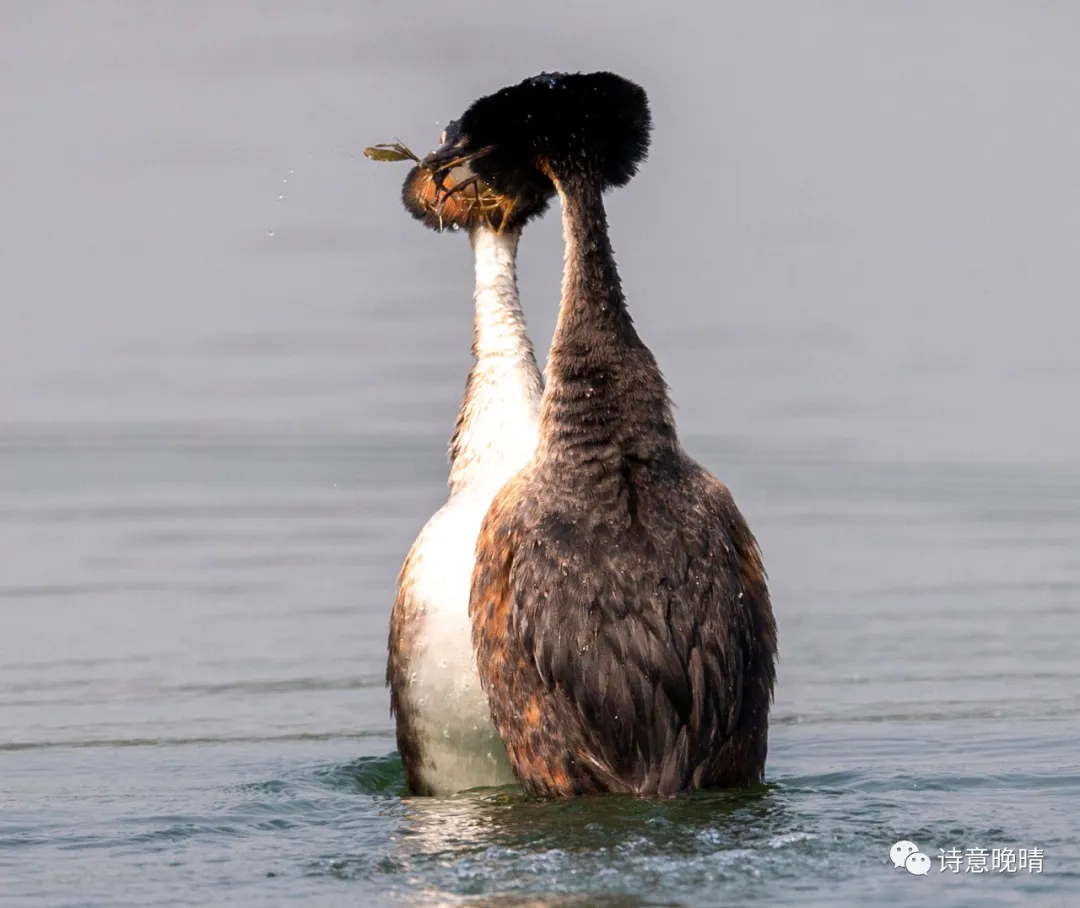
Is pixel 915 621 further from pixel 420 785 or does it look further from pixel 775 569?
pixel 420 785

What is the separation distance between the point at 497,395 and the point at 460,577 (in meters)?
0.76

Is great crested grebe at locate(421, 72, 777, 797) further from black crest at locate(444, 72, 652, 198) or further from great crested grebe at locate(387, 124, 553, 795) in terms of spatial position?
great crested grebe at locate(387, 124, 553, 795)

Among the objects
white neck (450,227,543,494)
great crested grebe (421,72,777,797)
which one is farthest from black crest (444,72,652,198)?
white neck (450,227,543,494)

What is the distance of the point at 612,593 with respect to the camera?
8.16m

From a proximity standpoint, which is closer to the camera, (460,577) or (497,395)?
(460,577)

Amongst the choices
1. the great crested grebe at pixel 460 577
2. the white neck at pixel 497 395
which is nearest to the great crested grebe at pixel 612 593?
the great crested grebe at pixel 460 577

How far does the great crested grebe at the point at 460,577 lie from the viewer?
351 inches

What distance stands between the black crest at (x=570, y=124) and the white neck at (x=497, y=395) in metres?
0.77

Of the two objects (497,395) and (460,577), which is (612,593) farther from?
(497,395)

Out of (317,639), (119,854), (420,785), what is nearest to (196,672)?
(317,639)

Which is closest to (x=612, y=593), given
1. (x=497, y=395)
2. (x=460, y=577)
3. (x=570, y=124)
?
(x=460, y=577)

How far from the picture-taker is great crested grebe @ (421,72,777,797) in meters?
8.16

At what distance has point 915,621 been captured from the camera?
11727mm

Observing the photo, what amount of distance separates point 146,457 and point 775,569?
4.03 m
